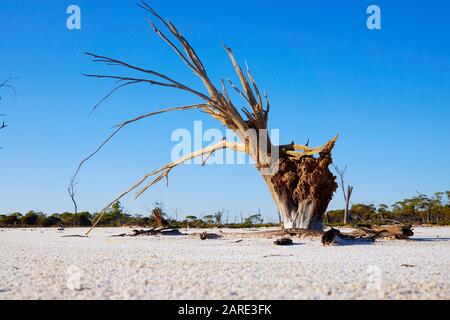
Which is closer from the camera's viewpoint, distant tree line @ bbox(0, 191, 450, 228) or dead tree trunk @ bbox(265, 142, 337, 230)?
dead tree trunk @ bbox(265, 142, 337, 230)

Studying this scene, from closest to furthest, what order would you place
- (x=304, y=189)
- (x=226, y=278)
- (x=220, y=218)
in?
(x=226, y=278), (x=304, y=189), (x=220, y=218)

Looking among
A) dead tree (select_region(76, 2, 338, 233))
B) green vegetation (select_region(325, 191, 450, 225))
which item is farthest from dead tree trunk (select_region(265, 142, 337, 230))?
green vegetation (select_region(325, 191, 450, 225))

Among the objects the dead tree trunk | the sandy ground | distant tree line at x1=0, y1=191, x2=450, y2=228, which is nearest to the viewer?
the sandy ground

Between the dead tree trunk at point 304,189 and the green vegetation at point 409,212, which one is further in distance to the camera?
the green vegetation at point 409,212

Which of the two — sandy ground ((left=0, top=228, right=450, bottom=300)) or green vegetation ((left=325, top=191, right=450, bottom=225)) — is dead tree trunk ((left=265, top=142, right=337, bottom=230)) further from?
green vegetation ((left=325, top=191, right=450, bottom=225))

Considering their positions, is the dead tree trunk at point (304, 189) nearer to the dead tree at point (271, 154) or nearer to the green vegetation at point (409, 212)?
the dead tree at point (271, 154)

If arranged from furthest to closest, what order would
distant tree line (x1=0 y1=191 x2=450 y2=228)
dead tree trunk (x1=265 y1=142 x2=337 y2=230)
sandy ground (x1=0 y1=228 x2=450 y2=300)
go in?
distant tree line (x1=0 y1=191 x2=450 y2=228), dead tree trunk (x1=265 y1=142 x2=337 y2=230), sandy ground (x1=0 y1=228 x2=450 y2=300)

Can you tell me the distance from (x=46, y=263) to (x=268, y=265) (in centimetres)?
307

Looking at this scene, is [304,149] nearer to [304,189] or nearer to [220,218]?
[304,189]

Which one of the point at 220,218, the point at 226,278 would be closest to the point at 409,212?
the point at 220,218

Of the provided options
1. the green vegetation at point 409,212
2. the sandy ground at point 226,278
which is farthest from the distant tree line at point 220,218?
the sandy ground at point 226,278
